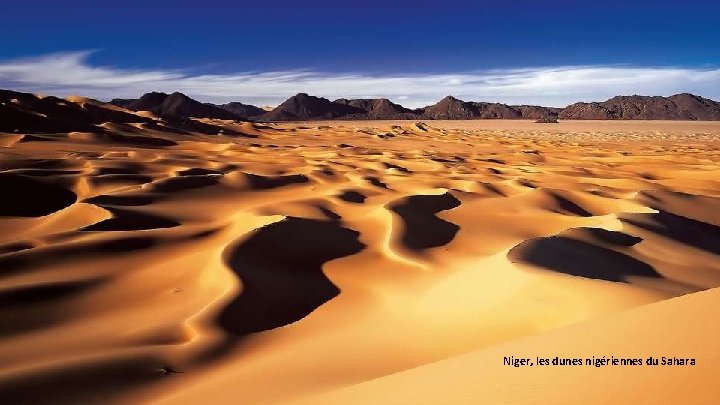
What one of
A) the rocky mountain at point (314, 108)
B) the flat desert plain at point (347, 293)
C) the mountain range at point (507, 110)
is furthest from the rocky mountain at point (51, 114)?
the rocky mountain at point (314, 108)

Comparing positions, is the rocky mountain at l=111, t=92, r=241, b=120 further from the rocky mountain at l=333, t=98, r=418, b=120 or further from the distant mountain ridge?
the rocky mountain at l=333, t=98, r=418, b=120

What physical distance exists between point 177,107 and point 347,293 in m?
55.7

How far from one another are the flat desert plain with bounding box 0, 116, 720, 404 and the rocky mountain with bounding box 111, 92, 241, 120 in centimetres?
4660

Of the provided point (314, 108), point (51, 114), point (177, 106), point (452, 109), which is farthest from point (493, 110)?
point (51, 114)

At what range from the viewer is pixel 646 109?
89938 millimetres

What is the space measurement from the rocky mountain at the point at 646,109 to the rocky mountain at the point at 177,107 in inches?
2284

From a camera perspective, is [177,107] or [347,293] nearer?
[347,293]

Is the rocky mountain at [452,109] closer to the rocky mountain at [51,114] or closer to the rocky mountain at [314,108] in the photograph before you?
the rocky mountain at [314,108]

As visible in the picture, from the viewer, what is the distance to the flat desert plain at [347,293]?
1876 mm

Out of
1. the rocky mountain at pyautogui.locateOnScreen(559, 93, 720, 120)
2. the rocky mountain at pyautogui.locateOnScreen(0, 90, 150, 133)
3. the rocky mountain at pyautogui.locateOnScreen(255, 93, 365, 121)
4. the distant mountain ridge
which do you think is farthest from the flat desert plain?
the rocky mountain at pyautogui.locateOnScreen(559, 93, 720, 120)

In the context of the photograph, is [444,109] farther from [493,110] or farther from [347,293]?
[347,293]

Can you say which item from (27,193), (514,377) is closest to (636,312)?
(514,377)

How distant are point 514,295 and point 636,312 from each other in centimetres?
77

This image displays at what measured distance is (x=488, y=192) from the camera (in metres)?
6.65
